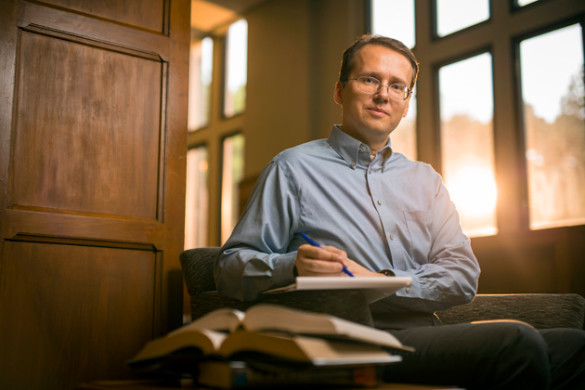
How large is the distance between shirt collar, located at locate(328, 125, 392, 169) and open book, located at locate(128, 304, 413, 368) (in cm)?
91

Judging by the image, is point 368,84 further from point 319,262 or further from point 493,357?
point 493,357

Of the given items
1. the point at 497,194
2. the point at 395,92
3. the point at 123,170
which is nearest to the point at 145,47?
the point at 123,170

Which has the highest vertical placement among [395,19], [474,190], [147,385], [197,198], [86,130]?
[395,19]

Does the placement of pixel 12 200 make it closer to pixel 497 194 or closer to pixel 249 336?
pixel 249 336

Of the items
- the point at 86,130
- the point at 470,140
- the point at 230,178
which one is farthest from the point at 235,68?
the point at 86,130

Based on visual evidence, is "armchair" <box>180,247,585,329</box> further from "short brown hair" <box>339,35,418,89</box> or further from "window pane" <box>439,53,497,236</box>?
"window pane" <box>439,53,497,236</box>

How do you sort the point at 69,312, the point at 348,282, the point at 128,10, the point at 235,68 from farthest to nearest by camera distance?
the point at 235,68
the point at 128,10
the point at 69,312
the point at 348,282

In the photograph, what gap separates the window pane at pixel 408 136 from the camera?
584 centimetres

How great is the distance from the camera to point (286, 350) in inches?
32.3

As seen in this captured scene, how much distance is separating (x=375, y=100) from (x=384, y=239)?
42 centimetres

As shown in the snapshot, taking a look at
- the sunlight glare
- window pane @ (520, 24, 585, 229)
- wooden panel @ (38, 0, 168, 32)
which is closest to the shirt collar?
Answer: wooden panel @ (38, 0, 168, 32)

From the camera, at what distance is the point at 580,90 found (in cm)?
467

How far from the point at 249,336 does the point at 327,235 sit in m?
0.80

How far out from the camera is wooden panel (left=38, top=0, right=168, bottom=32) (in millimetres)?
2146
